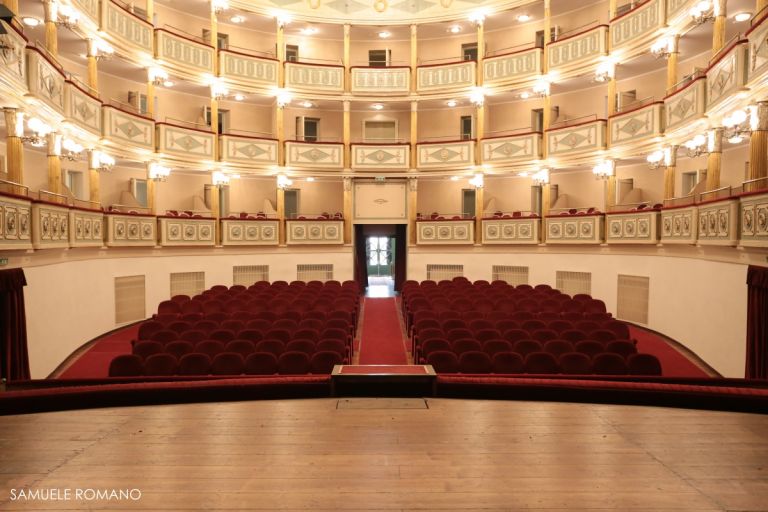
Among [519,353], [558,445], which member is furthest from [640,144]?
[558,445]

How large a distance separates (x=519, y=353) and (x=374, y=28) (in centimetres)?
1672

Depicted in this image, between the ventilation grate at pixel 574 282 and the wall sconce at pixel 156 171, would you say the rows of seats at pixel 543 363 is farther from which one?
the wall sconce at pixel 156 171

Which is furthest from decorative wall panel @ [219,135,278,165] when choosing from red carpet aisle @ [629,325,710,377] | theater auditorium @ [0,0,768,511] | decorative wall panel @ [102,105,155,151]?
red carpet aisle @ [629,325,710,377]

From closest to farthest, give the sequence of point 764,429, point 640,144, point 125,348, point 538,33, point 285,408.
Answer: point 764,429 < point 285,408 < point 125,348 < point 640,144 < point 538,33

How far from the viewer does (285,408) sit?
4.82 meters

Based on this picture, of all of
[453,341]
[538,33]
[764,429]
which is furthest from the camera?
[538,33]

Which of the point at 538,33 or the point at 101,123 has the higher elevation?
the point at 538,33

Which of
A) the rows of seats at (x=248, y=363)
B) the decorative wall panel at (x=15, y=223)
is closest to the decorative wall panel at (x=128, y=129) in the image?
the decorative wall panel at (x=15, y=223)

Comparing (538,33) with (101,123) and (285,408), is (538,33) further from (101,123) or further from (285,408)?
(285,408)

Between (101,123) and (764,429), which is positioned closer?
(764,429)

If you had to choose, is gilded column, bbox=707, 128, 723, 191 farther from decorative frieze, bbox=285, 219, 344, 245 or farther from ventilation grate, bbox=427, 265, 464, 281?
decorative frieze, bbox=285, 219, 344, 245

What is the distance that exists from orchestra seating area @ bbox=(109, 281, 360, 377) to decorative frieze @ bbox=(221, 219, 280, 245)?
5.67m

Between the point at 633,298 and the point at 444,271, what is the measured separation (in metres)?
7.18

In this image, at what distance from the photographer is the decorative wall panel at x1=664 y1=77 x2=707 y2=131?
37.3ft
